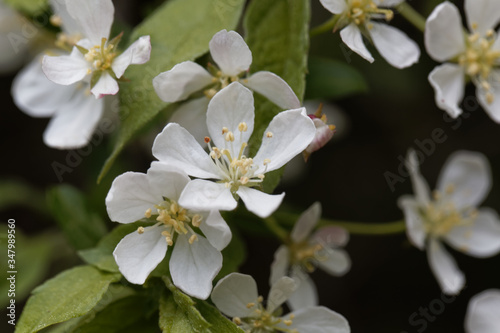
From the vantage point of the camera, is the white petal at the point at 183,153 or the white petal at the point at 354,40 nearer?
the white petal at the point at 183,153

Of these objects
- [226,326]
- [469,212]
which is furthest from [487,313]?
[226,326]

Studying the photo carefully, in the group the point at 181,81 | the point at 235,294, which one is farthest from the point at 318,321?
the point at 181,81

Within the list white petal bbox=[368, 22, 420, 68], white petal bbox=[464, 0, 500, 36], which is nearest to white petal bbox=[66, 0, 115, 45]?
white petal bbox=[368, 22, 420, 68]

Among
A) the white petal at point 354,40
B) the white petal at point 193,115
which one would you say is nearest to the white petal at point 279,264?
the white petal at point 193,115

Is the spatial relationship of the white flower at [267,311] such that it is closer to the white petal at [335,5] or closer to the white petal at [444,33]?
the white petal at [335,5]

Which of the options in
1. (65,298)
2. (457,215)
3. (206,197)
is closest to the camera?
(206,197)

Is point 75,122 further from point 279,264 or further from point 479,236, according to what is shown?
point 479,236
